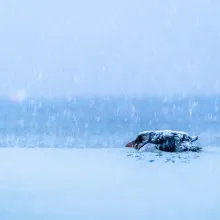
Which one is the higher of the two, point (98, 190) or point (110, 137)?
point (98, 190)

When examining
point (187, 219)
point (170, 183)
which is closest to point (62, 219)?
point (187, 219)

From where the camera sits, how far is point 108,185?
15.9 feet

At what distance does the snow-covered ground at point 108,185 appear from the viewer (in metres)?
3.73

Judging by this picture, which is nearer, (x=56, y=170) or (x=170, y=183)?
(x=170, y=183)

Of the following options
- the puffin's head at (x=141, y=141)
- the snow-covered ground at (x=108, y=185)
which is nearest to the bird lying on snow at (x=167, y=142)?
the puffin's head at (x=141, y=141)

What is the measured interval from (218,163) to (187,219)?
293 centimetres

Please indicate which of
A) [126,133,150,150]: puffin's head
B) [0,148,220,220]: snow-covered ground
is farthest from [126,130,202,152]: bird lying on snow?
[0,148,220,220]: snow-covered ground

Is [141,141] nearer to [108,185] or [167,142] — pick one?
[167,142]

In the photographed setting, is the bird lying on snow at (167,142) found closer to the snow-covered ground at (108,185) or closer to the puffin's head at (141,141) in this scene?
the puffin's head at (141,141)

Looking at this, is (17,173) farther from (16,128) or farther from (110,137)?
(16,128)

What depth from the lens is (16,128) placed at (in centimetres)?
2141

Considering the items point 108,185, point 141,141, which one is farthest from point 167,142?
point 108,185

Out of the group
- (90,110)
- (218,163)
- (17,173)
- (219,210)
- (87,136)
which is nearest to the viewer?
(219,210)

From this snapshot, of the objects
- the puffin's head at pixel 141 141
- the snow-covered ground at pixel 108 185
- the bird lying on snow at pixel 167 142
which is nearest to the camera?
the snow-covered ground at pixel 108 185
